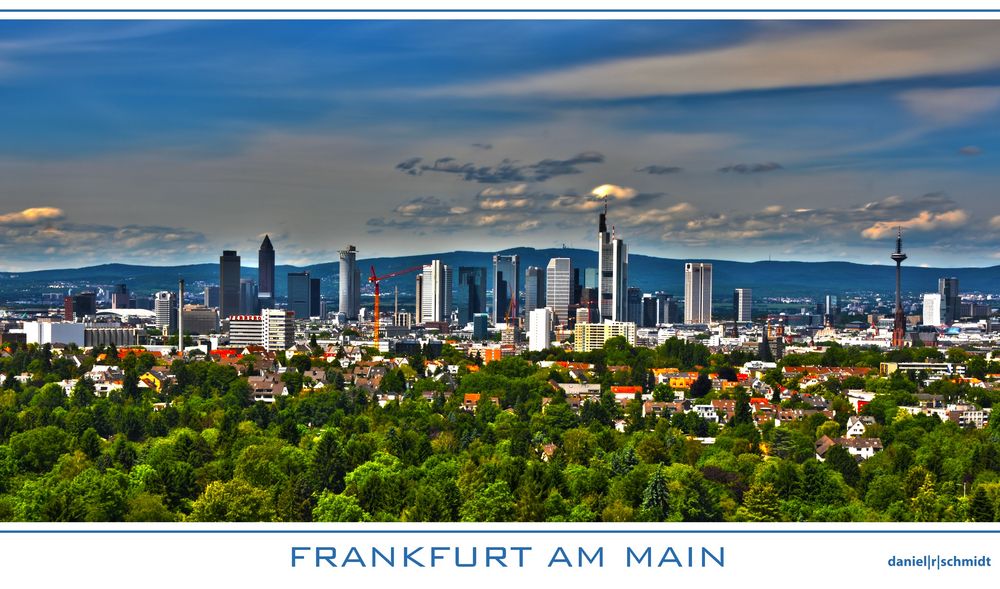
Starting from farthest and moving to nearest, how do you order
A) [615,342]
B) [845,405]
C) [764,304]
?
[764,304] < [615,342] < [845,405]

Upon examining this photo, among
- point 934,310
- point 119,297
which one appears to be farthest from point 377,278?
point 934,310

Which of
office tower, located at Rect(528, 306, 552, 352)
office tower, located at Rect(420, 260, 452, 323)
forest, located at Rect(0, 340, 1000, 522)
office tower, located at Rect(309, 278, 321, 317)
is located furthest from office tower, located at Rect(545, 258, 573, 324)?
forest, located at Rect(0, 340, 1000, 522)

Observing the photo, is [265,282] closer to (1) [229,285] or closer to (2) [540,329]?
(1) [229,285]

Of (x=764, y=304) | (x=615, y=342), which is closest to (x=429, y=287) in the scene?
(x=764, y=304)

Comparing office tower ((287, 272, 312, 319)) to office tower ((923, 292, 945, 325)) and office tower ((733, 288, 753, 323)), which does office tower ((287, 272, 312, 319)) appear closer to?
office tower ((733, 288, 753, 323))
